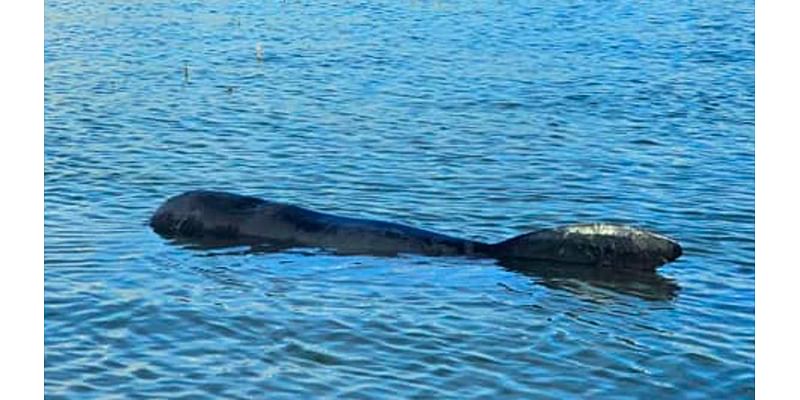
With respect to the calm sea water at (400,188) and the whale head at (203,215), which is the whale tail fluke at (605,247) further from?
the whale head at (203,215)

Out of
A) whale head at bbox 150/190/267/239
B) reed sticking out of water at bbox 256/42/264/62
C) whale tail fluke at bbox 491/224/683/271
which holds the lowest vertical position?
whale tail fluke at bbox 491/224/683/271

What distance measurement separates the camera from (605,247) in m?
12.6

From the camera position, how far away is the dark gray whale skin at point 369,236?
1257 centimetres

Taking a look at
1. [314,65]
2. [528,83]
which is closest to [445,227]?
[528,83]

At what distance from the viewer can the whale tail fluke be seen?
12500mm

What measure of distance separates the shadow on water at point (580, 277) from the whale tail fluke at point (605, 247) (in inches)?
2.7

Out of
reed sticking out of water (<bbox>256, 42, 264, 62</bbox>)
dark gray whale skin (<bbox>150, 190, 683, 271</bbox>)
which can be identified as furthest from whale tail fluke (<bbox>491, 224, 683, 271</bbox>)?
reed sticking out of water (<bbox>256, 42, 264, 62</bbox>)

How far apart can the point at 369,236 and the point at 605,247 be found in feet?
7.25

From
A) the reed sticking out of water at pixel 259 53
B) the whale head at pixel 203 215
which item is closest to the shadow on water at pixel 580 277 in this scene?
the whale head at pixel 203 215

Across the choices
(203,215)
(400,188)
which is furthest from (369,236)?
(400,188)

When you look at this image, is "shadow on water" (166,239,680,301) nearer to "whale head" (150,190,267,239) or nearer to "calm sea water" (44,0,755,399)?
"calm sea water" (44,0,755,399)

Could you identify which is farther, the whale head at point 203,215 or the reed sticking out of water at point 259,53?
the reed sticking out of water at point 259,53

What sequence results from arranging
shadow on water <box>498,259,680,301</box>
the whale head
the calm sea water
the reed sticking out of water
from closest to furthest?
the calm sea water
shadow on water <box>498,259,680,301</box>
the whale head
the reed sticking out of water
